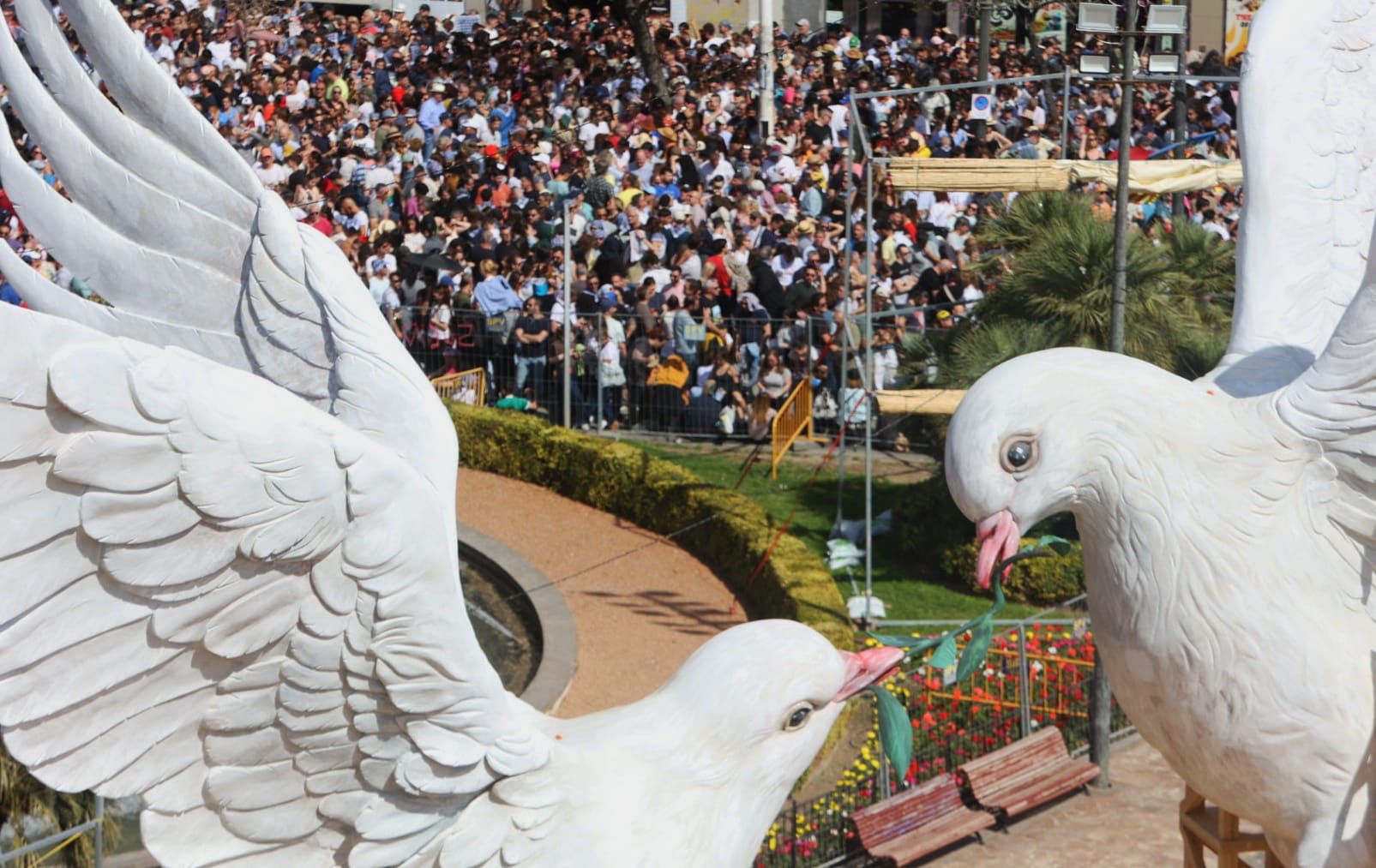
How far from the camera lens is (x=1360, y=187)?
5672 mm

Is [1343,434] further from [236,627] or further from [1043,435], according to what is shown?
[236,627]

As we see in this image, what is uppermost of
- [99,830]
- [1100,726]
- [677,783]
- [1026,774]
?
[677,783]

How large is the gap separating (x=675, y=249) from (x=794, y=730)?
1356cm

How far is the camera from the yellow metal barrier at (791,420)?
15.9m

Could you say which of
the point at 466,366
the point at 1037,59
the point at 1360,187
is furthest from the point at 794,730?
the point at 1037,59

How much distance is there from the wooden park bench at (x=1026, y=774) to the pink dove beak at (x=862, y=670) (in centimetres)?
545

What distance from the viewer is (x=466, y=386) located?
17688mm

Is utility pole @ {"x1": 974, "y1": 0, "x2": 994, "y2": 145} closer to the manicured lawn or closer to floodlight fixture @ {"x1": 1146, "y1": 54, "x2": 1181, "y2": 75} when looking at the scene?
the manicured lawn

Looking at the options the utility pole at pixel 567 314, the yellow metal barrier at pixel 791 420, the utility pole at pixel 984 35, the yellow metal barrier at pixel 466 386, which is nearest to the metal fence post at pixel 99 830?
the yellow metal barrier at pixel 791 420

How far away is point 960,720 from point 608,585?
13.1 feet

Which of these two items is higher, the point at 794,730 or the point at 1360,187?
the point at 1360,187

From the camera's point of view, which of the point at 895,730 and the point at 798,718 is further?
the point at 895,730

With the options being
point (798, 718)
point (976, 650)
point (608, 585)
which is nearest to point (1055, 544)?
point (976, 650)

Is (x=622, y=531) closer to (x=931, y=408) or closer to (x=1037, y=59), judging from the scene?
(x=931, y=408)
